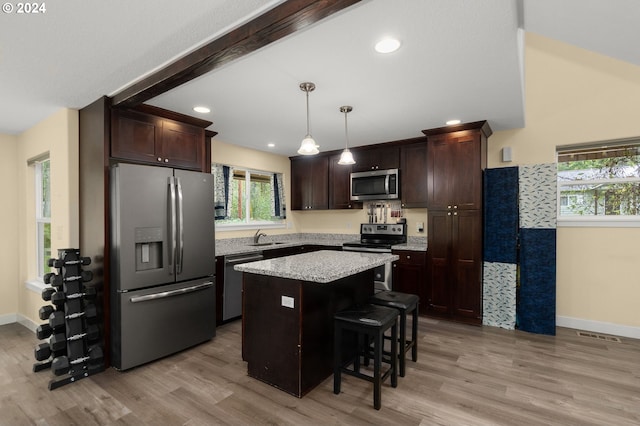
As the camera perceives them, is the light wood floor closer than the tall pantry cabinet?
Yes

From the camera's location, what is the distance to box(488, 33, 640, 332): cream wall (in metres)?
3.62

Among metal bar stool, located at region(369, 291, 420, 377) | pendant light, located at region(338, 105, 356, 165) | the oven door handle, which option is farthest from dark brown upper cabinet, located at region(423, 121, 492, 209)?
metal bar stool, located at region(369, 291, 420, 377)

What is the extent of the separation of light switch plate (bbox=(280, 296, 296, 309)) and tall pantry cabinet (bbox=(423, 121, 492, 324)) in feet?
8.31

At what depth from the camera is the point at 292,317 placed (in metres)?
2.41

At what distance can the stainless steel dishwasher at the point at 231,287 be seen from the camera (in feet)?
13.1

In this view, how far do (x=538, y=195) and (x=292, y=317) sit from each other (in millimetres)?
3312

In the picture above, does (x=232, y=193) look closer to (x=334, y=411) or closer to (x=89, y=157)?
(x=89, y=157)

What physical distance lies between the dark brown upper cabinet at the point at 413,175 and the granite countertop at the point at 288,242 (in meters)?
0.60

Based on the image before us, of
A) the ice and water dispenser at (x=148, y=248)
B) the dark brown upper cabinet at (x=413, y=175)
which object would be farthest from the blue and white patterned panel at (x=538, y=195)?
the ice and water dispenser at (x=148, y=248)

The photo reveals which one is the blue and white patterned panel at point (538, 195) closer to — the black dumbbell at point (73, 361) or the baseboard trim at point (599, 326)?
the baseboard trim at point (599, 326)

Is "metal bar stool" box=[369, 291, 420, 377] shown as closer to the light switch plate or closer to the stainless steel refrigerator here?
the light switch plate

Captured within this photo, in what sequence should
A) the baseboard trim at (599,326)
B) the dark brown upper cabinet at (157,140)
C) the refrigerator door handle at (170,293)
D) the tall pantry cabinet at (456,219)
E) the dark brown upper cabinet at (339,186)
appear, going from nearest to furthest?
the refrigerator door handle at (170,293)
the dark brown upper cabinet at (157,140)
the baseboard trim at (599,326)
the tall pantry cabinet at (456,219)
the dark brown upper cabinet at (339,186)

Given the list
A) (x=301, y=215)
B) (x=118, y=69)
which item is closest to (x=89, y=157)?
(x=118, y=69)

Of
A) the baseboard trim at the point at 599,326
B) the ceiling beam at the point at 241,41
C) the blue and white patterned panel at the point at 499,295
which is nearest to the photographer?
the ceiling beam at the point at 241,41
